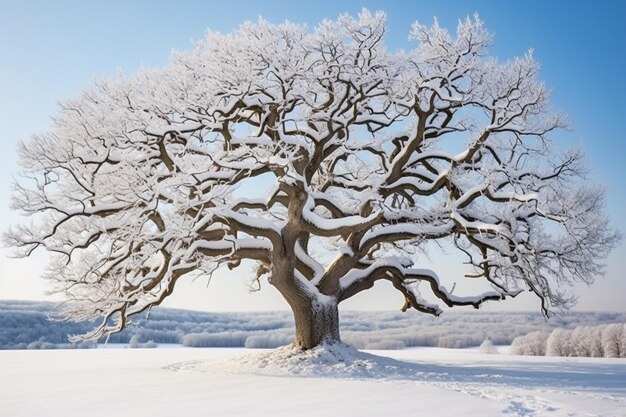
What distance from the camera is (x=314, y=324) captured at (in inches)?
644

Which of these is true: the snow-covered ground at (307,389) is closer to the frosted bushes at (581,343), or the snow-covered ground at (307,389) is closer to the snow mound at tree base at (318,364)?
the snow mound at tree base at (318,364)

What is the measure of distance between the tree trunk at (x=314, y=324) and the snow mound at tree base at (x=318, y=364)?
24 cm

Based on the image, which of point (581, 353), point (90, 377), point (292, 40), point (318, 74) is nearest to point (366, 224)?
point (318, 74)

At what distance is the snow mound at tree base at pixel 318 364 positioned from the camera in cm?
1401

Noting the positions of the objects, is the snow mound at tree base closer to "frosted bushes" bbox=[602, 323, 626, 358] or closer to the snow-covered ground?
the snow-covered ground

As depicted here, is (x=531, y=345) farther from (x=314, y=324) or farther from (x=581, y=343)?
(x=314, y=324)

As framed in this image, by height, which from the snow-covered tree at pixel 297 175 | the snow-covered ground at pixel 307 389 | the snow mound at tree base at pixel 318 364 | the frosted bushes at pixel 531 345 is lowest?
the snow-covered ground at pixel 307 389

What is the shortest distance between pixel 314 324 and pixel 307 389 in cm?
571

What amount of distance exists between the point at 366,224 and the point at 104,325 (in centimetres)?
737

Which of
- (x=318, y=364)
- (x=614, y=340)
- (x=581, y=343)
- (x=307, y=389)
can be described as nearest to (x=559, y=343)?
(x=581, y=343)

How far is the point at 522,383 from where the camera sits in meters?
12.5

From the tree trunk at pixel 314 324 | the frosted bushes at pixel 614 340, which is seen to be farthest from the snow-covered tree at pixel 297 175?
the frosted bushes at pixel 614 340

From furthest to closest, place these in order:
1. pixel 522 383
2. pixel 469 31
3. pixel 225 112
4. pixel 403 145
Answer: pixel 403 145, pixel 469 31, pixel 225 112, pixel 522 383

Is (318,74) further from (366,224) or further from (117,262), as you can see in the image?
(117,262)
